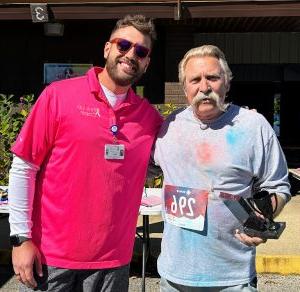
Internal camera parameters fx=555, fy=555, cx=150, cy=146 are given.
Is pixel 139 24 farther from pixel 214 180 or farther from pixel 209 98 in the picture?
pixel 214 180

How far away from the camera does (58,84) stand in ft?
7.63

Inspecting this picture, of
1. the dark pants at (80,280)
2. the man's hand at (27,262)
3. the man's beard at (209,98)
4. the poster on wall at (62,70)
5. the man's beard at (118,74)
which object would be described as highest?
the poster on wall at (62,70)

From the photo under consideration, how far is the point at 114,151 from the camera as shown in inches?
89.8

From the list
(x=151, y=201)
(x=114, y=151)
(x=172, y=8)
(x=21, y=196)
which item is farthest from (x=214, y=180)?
(x=172, y=8)

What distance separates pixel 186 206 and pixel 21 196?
0.68m

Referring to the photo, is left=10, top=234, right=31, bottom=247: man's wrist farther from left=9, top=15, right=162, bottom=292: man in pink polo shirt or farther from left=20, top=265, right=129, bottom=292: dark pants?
left=20, top=265, right=129, bottom=292: dark pants

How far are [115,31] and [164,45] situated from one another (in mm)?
7599

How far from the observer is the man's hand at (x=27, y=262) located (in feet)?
7.32

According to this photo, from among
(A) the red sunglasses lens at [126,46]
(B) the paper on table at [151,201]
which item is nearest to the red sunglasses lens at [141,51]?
(A) the red sunglasses lens at [126,46]

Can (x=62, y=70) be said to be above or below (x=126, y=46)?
above

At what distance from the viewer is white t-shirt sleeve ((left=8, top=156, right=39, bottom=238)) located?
2264 millimetres

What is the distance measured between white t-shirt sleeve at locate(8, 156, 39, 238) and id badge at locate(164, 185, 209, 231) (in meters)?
0.57

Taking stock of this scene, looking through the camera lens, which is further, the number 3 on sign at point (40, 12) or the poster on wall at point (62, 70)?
the poster on wall at point (62, 70)

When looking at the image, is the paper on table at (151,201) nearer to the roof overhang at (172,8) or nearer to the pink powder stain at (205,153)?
the pink powder stain at (205,153)
